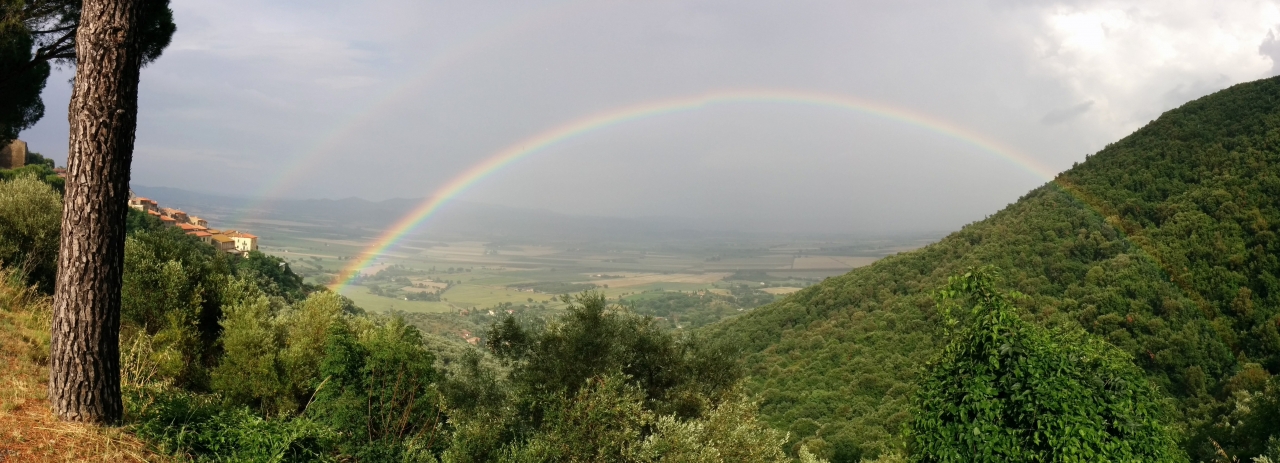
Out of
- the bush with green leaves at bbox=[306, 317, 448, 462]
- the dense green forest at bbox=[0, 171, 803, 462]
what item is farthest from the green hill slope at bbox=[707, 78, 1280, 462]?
the bush with green leaves at bbox=[306, 317, 448, 462]

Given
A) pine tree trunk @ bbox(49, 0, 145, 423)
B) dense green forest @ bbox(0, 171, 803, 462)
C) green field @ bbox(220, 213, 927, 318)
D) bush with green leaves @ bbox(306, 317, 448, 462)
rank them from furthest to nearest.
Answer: green field @ bbox(220, 213, 927, 318)
bush with green leaves @ bbox(306, 317, 448, 462)
dense green forest @ bbox(0, 171, 803, 462)
pine tree trunk @ bbox(49, 0, 145, 423)

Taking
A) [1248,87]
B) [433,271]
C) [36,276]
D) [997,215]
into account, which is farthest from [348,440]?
[433,271]

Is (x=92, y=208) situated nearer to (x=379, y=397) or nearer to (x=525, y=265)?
(x=379, y=397)

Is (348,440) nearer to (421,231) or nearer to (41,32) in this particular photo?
(41,32)

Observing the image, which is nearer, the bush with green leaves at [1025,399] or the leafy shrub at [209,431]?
the leafy shrub at [209,431]

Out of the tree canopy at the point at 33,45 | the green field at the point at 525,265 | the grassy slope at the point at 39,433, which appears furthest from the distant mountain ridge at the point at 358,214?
the grassy slope at the point at 39,433

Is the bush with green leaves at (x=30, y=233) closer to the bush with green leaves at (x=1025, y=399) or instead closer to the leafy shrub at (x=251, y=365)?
the leafy shrub at (x=251, y=365)

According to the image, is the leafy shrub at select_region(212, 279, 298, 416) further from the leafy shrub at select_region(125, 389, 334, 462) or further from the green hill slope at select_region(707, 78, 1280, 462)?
the green hill slope at select_region(707, 78, 1280, 462)
